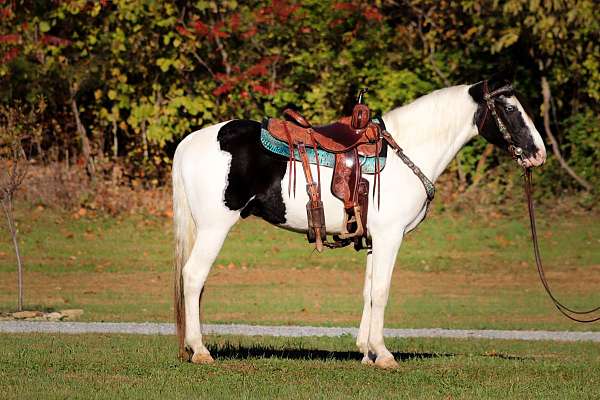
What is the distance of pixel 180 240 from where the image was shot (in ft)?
35.8

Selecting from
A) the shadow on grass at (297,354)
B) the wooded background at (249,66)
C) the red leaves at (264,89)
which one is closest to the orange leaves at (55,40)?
the wooded background at (249,66)

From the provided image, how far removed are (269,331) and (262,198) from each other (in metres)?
4.90

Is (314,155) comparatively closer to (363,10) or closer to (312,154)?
(312,154)

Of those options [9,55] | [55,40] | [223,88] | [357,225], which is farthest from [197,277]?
[55,40]

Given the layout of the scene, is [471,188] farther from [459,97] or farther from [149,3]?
[459,97]

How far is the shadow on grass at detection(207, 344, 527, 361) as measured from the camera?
463 inches

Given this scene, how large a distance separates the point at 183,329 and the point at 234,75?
1640 centimetres

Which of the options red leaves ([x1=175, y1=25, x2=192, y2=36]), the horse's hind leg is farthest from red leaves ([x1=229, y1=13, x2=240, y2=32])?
the horse's hind leg

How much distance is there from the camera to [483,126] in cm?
1116

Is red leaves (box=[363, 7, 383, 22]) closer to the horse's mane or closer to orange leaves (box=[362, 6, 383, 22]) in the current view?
orange leaves (box=[362, 6, 383, 22])

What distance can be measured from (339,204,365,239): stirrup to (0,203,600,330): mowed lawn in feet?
21.0

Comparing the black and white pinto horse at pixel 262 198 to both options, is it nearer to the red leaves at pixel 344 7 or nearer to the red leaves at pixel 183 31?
the red leaves at pixel 183 31

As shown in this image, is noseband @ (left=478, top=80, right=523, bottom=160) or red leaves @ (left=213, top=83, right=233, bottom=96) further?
red leaves @ (left=213, top=83, right=233, bottom=96)

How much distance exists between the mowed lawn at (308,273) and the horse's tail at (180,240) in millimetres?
6071
